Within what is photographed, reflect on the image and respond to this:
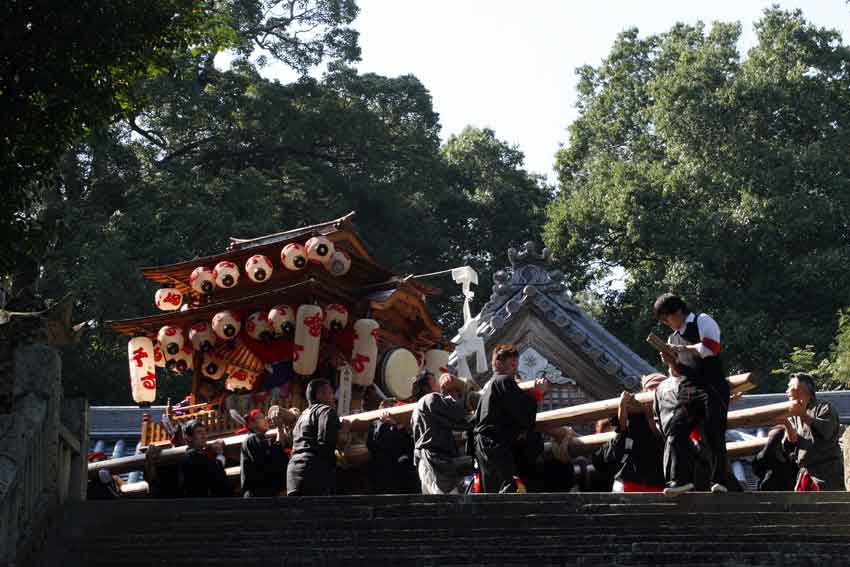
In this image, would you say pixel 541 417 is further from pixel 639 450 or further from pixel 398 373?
pixel 398 373

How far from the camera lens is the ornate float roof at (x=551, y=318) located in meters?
24.1

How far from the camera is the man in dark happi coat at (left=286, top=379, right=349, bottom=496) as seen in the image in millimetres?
11430

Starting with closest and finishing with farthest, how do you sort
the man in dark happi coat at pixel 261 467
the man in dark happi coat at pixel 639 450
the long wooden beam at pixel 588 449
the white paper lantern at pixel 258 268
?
the man in dark happi coat at pixel 639 450
the long wooden beam at pixel 588 449
the man in dark happi coat at pixel 261 467
the white paper lantern at pixel 258 268

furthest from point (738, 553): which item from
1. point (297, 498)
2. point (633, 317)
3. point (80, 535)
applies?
point (633, 317)

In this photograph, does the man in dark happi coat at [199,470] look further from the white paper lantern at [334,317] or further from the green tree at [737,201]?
the green tree at [737,201]

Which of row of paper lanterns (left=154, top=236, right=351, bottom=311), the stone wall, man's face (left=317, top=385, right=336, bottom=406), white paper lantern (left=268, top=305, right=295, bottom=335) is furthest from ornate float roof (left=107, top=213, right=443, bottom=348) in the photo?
the stone wall

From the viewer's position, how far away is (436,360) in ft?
63.4

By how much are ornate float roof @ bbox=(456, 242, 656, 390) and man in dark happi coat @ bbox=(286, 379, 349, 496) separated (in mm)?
12623

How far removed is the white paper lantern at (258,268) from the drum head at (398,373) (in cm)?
195

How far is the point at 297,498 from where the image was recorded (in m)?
10.3

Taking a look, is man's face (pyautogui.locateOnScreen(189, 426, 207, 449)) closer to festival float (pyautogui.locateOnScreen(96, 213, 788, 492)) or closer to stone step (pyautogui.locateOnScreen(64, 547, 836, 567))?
stone step (pyautogui.locateOnScreen(64, 547, 836, 567))

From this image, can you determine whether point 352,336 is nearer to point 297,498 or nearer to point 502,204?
point 297,498

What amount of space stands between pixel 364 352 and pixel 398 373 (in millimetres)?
805

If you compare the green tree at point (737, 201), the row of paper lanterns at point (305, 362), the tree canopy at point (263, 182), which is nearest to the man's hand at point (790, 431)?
the row of paper lanterns at point (305, 362)
